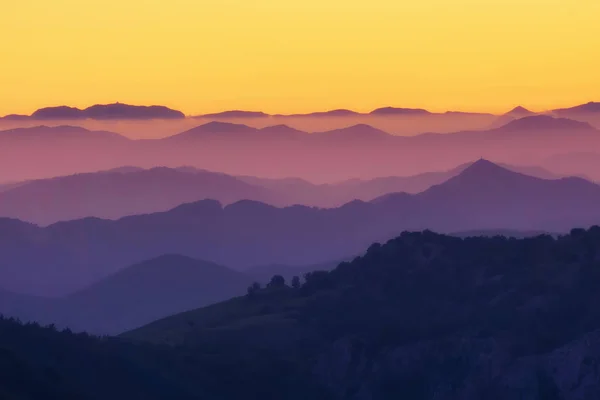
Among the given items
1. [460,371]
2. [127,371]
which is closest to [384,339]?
[460,371]

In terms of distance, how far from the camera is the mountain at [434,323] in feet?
420

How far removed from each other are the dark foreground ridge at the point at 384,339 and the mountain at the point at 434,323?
16 centimetres

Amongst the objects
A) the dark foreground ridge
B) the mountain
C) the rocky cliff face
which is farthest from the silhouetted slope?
the rocky cliff face

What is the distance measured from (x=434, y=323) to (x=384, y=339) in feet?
20.3

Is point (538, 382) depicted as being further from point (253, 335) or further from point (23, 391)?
point (23, 391)

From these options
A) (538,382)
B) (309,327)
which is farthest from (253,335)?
(538,382)

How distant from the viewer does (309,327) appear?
14162cm

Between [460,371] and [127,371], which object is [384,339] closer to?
[460,371]

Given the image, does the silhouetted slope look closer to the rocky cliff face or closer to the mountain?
the mountain

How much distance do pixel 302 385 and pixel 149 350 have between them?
46.2 feet

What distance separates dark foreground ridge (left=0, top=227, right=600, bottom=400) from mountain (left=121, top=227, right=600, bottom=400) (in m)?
0.16

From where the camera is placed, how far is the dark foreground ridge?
113312 mm

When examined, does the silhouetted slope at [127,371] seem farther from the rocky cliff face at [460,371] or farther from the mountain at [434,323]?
the rocky cliff face at [460,371]

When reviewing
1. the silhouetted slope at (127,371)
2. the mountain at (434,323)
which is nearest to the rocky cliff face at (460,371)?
the mountain at (434,323)
